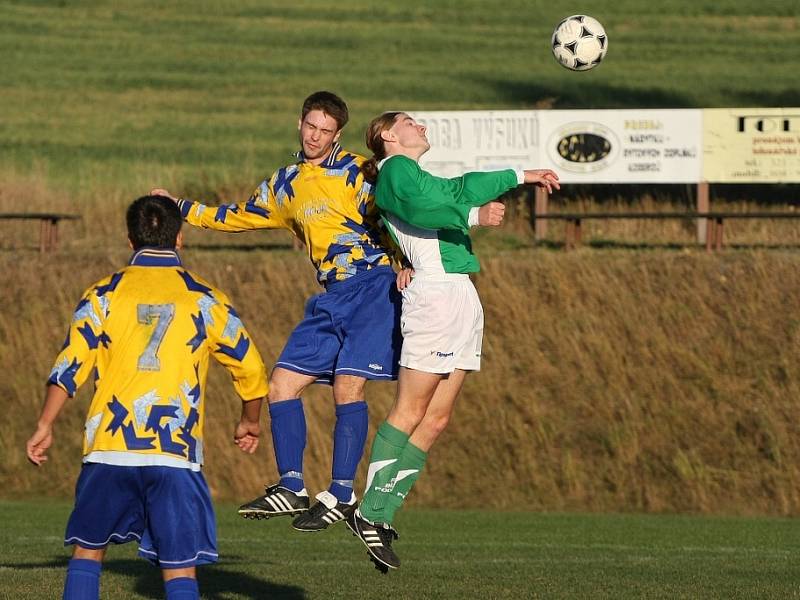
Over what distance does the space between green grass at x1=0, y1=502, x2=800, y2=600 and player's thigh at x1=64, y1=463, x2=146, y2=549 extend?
350cm

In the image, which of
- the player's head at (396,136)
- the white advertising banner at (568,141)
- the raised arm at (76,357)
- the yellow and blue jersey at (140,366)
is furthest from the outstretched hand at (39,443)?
the white advertising banner at (568,141)

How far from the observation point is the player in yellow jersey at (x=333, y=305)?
8.85m

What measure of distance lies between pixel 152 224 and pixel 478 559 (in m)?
6.93

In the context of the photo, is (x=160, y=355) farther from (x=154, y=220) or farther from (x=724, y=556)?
(x=724, y=556)

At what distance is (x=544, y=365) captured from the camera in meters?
19.8

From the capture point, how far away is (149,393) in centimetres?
696

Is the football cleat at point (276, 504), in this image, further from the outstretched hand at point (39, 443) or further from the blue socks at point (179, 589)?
the outstretched hand at point (39, 443)

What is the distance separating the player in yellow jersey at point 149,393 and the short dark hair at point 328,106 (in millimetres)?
1771

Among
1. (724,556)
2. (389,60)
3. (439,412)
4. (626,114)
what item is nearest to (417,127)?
(439,412)

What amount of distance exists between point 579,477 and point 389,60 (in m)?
21.1

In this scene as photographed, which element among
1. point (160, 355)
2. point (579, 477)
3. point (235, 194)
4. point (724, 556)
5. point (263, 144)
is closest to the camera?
point (160, 355)

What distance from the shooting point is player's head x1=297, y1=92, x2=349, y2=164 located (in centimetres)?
883

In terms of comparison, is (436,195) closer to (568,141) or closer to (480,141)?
(480,141)

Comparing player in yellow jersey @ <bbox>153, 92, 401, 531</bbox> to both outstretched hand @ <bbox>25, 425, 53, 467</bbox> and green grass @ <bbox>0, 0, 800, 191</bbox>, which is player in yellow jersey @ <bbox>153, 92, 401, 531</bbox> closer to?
outstretched hand @ <bbox>25, 425, 53, 467</bbox>
